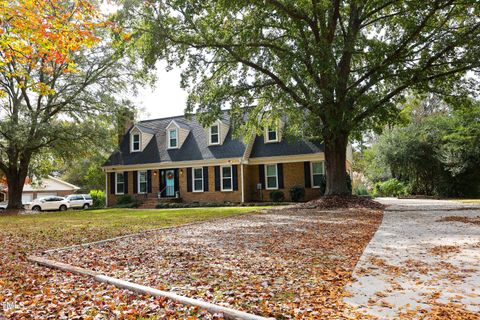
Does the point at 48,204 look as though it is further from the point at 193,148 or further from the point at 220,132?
the point at 220,132

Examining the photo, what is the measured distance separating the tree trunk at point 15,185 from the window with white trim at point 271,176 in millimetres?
16466

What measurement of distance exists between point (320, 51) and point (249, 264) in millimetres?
9216

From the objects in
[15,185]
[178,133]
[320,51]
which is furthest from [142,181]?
[320,51]

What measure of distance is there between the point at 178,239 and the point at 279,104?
37.1 ft

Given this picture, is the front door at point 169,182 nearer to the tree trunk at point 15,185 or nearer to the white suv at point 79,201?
the tree trunk at point 15,185

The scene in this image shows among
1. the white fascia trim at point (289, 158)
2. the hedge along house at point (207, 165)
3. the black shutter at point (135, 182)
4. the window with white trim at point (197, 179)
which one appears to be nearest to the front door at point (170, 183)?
the hedge along house at point (207, 165)

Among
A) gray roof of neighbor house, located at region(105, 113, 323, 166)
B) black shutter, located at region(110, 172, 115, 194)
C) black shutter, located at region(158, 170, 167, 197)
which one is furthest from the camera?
black shutter, located at region(110, 172, 115, 194)

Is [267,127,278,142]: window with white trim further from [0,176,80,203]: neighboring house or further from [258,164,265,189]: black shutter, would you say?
[0,176,80,203]: neighboring house

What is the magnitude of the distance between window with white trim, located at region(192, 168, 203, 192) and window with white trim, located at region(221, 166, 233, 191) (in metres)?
1.70

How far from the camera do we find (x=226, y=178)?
22969 mm

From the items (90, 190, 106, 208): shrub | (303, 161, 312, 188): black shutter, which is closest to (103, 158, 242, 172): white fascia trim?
(303, 161, 312, 188): black shutter

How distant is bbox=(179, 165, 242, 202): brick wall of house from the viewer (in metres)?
22.5

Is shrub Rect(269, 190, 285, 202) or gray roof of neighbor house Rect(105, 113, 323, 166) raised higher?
gray roof of neighbor house Rect(105, 113, 323, 166)

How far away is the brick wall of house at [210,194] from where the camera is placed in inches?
885
